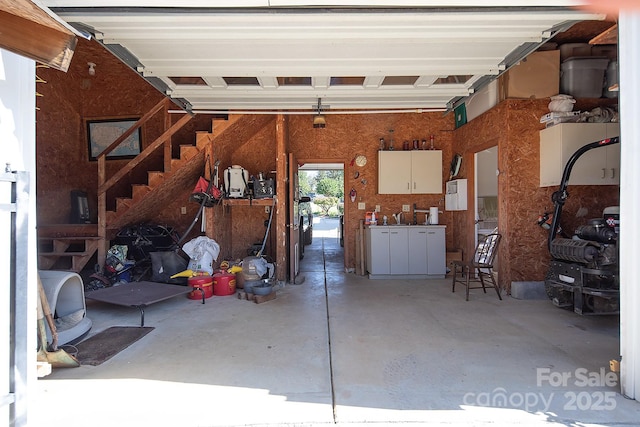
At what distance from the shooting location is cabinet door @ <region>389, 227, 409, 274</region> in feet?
22.0

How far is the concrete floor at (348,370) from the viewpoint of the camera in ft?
7.81

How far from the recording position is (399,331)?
12.9 ft

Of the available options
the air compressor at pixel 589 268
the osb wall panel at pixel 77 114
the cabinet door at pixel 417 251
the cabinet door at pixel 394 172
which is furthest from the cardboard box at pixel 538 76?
the osb wall panel at pixel 77 114

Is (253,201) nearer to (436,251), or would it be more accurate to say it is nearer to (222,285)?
(222,285)

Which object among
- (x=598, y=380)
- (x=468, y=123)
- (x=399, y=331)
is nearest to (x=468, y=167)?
(x=468, y=123)

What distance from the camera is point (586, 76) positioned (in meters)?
5.20

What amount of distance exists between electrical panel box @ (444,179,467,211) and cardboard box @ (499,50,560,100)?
1.89 meters

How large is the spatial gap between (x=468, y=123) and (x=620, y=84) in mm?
4158

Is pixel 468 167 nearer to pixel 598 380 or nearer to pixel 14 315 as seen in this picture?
pixel 598 380

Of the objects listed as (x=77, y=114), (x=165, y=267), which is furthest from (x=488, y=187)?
(x=77, y=114)

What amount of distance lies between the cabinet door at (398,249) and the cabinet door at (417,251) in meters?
0.08

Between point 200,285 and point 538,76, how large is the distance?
5763mm

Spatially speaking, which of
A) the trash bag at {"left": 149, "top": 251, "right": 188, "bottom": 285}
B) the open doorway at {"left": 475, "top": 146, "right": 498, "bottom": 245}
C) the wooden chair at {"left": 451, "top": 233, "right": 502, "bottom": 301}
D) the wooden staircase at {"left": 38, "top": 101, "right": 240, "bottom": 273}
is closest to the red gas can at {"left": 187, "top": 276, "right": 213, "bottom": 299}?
the trash bag at {"left": 149, "top": 251, "right": 188, "bottom": 285}

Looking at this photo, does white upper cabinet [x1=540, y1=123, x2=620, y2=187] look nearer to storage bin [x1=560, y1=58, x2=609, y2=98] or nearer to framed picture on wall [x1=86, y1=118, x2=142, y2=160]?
storage bin [x1=560, y1=58, x2=609, y2=98]
